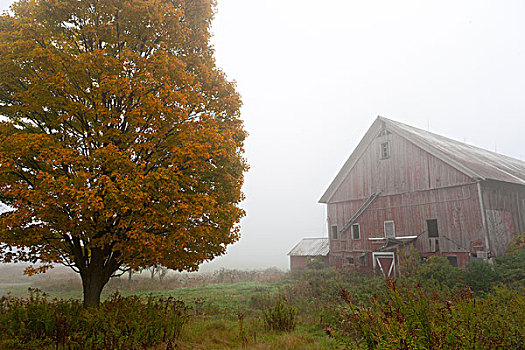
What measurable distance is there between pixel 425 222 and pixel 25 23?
22.1 m

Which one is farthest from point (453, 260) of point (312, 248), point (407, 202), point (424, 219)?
point (312, 248)

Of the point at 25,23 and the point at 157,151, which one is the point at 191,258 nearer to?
the point at 157,151

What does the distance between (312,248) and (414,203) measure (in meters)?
14.2

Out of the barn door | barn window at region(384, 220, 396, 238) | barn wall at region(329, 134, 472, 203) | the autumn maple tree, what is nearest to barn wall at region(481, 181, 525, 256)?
barn wall at region(329, 134, 472, 203)

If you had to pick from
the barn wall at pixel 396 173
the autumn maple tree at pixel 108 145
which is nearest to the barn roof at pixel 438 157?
the barn wall at pixel 396 173

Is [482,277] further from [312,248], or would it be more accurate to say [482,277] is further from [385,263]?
[312,248]

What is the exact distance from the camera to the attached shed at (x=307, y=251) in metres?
31.6

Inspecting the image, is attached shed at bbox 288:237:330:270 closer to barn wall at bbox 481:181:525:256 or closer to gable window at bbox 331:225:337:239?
gable window at bbox 331:225:337:239

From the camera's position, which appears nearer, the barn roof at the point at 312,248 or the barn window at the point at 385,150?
the barn window at the point at 385,150

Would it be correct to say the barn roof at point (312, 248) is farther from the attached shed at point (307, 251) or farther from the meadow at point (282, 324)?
the meadow at point (282, 324)

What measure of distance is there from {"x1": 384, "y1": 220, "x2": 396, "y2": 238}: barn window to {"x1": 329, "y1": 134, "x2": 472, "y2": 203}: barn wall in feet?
7.19

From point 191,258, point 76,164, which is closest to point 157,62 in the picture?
point 76,164

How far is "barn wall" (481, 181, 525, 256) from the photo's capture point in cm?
1862

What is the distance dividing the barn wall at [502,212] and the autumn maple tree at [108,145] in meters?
17.0
